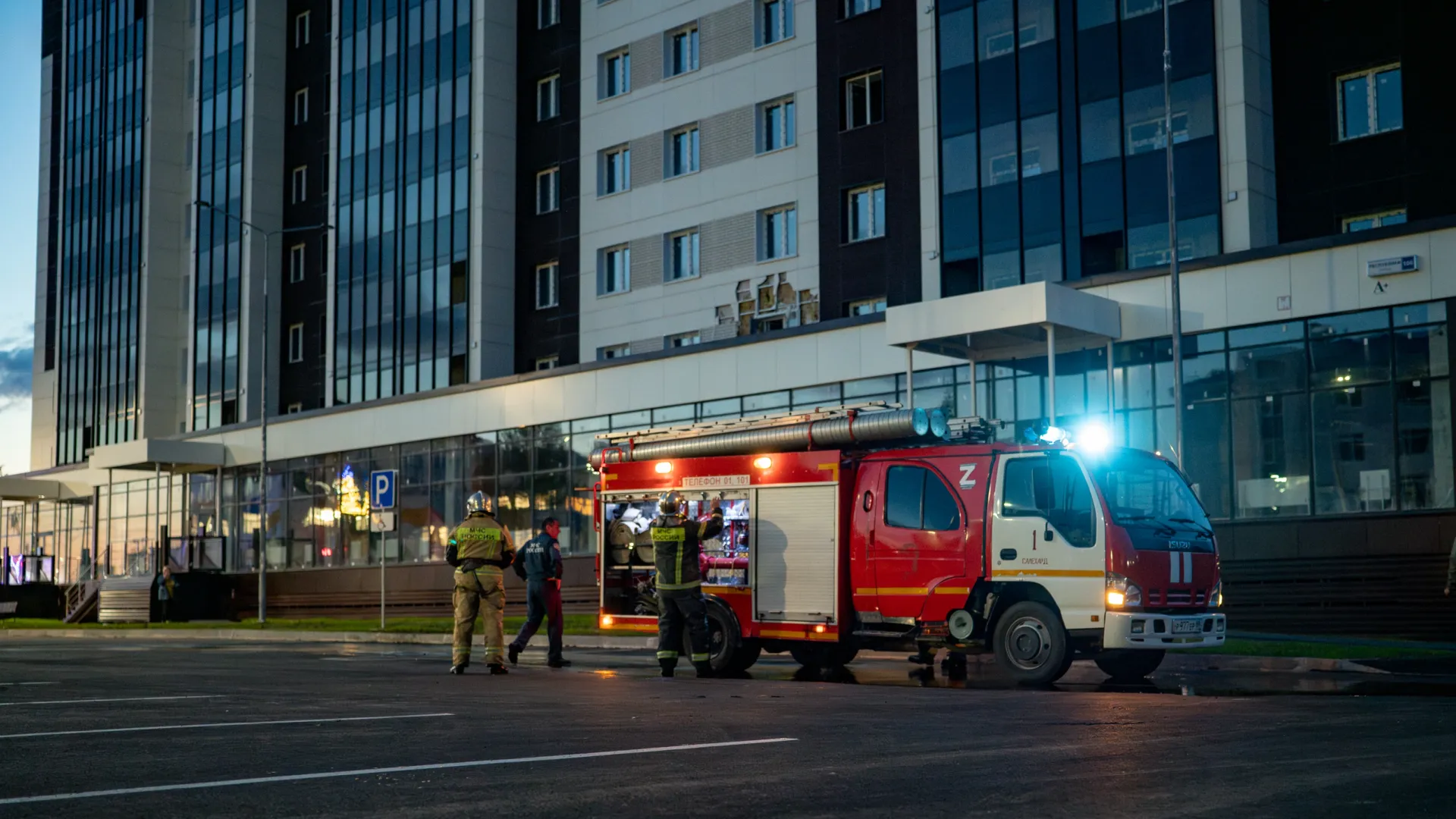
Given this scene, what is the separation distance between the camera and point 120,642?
28625 mm

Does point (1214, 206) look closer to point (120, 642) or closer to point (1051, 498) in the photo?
point (1051, 498)

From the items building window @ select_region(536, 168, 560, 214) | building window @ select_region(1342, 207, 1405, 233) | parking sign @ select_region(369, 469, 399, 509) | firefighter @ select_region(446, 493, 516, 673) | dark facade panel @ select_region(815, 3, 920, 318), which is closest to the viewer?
firefighter @ select_region(446, 493, 516, 673)

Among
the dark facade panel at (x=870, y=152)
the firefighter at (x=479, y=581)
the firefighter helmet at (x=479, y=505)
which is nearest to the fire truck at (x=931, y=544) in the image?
the firefighter at (x=479, y=581)

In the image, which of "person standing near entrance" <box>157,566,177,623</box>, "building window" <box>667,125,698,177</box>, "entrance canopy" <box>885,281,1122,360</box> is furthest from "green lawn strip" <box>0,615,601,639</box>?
"building window" <box>667,125,698,177</box>

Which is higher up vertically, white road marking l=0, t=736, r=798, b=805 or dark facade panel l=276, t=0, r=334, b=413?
dark facade panel l=276, t=0, r=334, b=413

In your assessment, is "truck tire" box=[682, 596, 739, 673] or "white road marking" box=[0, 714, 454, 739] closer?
"white road marking" box=[0, 714, 454, 739]

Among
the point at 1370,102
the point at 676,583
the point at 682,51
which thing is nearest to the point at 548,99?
the point at 682,51

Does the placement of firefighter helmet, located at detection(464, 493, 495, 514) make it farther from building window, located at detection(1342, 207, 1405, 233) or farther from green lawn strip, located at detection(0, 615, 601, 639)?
building window, located at detection(1342, 207, 1405, 233)

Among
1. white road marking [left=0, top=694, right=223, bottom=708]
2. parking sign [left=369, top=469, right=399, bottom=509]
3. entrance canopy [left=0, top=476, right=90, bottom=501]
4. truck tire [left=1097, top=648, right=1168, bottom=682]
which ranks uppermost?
entrance canopy [left=0, top=476, right=90, bottom=501]

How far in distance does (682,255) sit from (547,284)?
5623mm

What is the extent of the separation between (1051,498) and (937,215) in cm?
1847

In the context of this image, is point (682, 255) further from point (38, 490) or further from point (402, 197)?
point (38, 490)

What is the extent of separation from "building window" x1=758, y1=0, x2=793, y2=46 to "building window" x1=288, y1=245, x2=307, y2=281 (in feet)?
68.5

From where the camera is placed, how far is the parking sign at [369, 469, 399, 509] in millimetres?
28172
